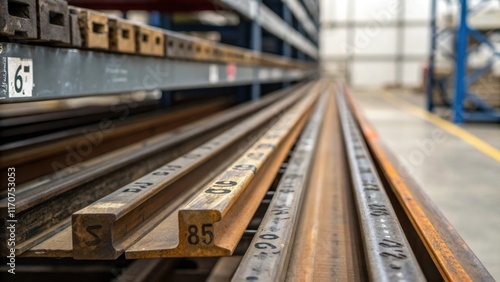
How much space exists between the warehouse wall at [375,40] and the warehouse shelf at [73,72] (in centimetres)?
1805

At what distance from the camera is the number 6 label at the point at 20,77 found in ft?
4.58

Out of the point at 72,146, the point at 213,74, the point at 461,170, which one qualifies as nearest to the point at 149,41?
the point at 213,74

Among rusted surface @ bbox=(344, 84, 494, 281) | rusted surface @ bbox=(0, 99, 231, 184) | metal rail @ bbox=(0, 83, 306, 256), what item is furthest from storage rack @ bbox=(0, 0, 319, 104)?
rusted surface @ bbox=(344, 84, 494, 281)

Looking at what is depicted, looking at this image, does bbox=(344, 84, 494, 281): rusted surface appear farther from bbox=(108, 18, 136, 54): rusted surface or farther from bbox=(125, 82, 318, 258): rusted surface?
bbox=(108, 18, 136, 54): rusted surface

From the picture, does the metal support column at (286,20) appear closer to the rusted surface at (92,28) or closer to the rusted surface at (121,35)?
the rusted surface at (121,35)

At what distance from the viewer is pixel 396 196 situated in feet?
7.39

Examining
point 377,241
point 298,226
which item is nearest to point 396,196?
point 298,226

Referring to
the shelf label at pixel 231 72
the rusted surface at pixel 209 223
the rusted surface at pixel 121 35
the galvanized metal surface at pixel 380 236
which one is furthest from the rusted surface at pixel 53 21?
the shelf label at pixel 231 72

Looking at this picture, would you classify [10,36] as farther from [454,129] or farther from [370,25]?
[370,25]

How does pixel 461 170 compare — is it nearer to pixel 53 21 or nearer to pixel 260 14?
pixel 260 14

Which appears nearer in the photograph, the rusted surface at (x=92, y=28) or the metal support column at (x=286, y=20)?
the rusted surface at (x=92, y=28)

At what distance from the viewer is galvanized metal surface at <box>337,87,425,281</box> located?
1251 millimetres

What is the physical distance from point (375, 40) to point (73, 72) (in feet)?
66.4

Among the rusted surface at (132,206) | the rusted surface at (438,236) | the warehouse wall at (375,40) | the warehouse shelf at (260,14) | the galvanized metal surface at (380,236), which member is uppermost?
the warehouse wall at (375,40)
